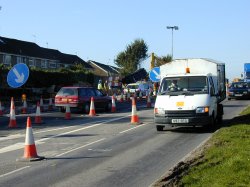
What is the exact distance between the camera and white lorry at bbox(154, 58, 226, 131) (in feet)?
47.5

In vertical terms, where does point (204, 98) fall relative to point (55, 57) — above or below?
below

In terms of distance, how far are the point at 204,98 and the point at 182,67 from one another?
10.4 ft

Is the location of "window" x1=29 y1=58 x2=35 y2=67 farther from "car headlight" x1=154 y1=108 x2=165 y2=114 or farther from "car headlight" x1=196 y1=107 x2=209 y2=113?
"car headlight" x1=196 y1=107 x2=209 y2=113

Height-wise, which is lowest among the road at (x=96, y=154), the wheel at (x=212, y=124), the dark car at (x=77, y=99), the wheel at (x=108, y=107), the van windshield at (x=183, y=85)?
the road at (x=96, y=154)

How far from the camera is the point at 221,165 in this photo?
8.21m

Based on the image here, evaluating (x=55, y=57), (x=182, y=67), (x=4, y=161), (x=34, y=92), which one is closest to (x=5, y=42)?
(x=55, y=57)

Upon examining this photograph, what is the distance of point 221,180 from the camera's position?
7.06 meters

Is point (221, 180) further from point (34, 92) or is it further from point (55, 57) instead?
point (55, 57)

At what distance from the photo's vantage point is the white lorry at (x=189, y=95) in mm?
14477

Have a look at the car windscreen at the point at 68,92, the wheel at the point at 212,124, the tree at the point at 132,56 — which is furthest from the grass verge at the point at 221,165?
the tree at the point at 132,56

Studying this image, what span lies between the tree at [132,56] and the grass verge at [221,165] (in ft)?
309

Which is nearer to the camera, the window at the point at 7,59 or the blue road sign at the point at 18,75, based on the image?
the blue road sign at the point at 18,75

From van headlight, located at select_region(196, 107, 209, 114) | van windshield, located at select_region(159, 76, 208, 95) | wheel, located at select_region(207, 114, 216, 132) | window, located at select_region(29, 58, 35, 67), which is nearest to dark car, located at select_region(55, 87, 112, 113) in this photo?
van windshield, located at select_region(159, 76, 208, 95)

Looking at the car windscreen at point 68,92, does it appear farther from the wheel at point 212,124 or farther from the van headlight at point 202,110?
the van headlight at point 202,110
